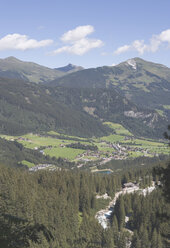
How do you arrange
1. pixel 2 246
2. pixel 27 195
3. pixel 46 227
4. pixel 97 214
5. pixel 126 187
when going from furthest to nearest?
pixel 126 187 → pixel 97 214 → pixel 27 195 → pixel 46 227 → pixel 2 246

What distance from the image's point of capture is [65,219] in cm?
9469

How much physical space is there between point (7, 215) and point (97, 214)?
171 ft

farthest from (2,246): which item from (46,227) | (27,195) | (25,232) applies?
(27,195)

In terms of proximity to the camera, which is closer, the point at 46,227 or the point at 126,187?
the point at 46,227

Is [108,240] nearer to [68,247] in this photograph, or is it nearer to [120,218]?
[68,247]

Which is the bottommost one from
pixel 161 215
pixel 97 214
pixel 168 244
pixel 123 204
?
pixel 97 214

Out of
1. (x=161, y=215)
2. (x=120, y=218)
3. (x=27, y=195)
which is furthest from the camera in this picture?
(x=120, y=218)

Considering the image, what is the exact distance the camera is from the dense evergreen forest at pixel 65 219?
77.2 meters

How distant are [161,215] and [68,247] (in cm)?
5077

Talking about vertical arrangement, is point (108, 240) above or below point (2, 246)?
below

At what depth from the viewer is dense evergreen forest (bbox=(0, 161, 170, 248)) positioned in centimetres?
7725

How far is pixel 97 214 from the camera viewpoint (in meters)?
129

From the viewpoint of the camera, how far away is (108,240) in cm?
8800

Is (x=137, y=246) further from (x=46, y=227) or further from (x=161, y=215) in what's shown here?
(x=161, y=215)
